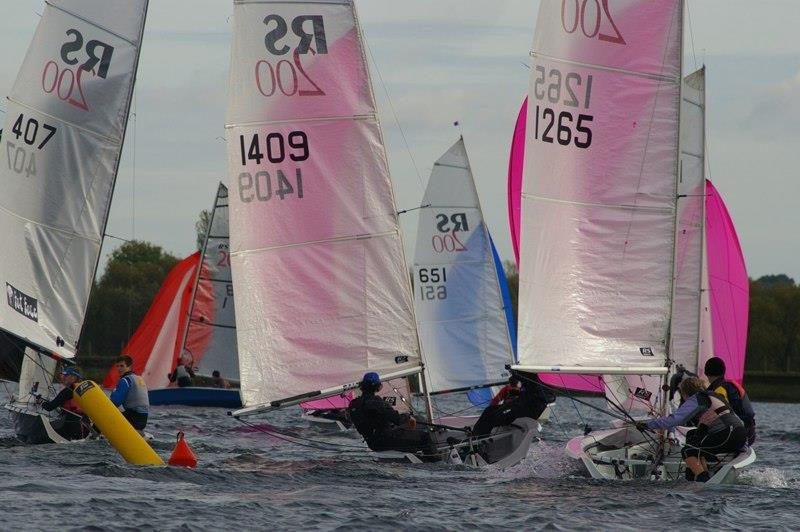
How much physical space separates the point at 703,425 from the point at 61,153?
1022cm

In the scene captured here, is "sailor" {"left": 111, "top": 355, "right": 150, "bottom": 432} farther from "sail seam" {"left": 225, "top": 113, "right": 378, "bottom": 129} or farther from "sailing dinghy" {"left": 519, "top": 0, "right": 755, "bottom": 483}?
"sailing dinghy" {"left": 519, "top": 0, "right": 755, "bottom": 483}

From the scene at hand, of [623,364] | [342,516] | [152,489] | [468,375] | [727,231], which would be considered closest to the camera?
[342,516]

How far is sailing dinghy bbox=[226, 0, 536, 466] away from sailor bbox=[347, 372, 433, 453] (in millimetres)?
1107

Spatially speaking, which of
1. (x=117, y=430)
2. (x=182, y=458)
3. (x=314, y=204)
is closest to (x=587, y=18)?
(x=314, y=204)

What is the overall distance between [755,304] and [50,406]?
57.8 m

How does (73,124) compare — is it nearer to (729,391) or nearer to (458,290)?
(729,391)

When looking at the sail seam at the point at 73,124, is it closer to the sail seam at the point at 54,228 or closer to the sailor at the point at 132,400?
the sail seam at the point at 54,228

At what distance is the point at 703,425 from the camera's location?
50.2ft

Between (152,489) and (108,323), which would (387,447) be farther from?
(108,323)

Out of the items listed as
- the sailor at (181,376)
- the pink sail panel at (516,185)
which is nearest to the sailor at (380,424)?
the pink sail panel at (516,185)

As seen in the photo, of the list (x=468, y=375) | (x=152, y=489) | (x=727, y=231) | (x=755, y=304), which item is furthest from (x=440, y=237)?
(x=755, y=304)

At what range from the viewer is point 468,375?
29.1 metres

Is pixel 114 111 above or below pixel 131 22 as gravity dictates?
below

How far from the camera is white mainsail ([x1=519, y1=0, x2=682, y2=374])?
679 inches
